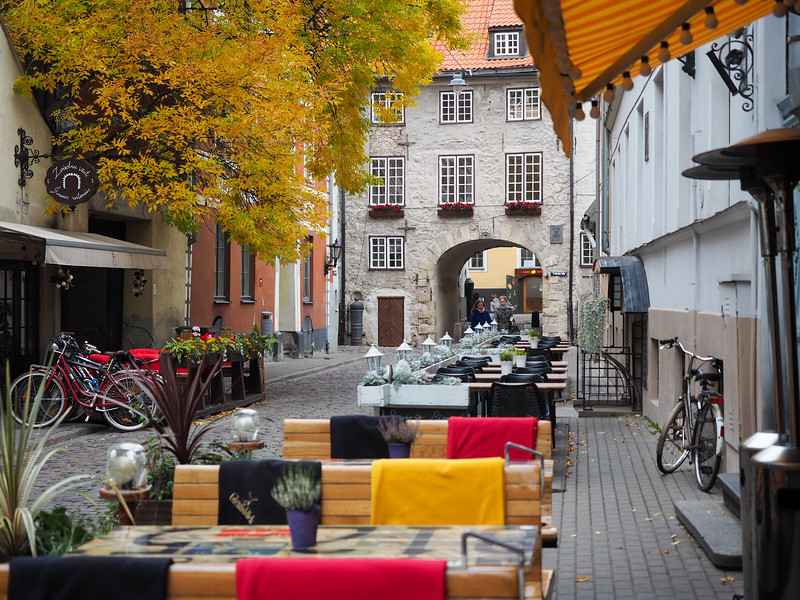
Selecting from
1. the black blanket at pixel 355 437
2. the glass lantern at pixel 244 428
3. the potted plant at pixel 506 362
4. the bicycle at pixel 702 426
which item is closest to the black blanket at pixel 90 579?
the glass lantern at pixel 244 428

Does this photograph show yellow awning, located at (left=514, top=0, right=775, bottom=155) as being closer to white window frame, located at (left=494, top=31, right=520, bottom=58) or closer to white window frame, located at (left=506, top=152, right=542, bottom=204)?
white window frame, located at (left=506, top=152, right=542, bottom=204)

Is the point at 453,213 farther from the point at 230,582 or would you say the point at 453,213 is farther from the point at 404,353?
the point at 230,582

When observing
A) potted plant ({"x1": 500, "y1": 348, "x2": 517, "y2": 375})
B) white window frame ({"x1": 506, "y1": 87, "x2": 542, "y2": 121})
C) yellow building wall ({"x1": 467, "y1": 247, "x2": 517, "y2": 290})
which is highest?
white window frame ({"x1": 506, "y1": 87, "x2": 542, "y2": 121})

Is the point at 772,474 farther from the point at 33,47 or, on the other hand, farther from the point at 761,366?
the point at 33,47

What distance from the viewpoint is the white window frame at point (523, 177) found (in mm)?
37719

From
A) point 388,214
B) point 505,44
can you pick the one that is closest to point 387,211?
point 388,214

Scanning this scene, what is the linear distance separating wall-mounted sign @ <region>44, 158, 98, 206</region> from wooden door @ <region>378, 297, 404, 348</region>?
81.0ft

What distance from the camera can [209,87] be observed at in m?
14.8

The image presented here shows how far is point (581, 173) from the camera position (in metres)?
37.0

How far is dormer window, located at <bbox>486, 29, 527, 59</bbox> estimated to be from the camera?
38.9 meters

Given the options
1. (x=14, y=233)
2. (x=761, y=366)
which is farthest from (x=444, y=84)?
(x=761, y=366)

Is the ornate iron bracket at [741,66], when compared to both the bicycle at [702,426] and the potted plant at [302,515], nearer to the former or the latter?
the bicycle at [702,426]

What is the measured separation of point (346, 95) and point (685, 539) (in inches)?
495

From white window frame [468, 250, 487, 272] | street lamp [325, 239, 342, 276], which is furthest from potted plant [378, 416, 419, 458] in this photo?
white window frame [468, 250, 487, 272]
